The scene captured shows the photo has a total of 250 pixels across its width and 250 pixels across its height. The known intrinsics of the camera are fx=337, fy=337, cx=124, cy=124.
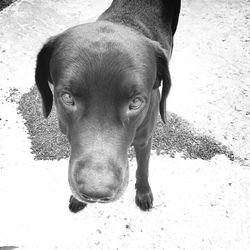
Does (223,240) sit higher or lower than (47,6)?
lower

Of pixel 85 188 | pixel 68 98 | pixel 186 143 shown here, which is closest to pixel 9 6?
pixel 186 143

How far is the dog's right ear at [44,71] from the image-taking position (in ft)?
7.92

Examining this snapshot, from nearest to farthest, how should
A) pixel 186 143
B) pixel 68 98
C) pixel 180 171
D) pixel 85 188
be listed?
pixel 85 188 < pixel 68 98 < pixel 180 171 < pixel 186 143

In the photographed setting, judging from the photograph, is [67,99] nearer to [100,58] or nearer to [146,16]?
[100,58]

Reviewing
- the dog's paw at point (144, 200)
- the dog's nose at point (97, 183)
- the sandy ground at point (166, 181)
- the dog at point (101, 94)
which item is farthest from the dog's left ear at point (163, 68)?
the sandy ground at point (166, 181)

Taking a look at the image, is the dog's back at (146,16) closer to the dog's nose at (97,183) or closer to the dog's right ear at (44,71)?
the dog's right ear at (44,71)

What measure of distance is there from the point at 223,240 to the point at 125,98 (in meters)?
1.93

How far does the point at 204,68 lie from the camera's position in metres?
4.93

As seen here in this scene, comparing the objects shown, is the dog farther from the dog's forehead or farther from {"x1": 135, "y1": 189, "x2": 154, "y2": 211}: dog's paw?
{"x1": 135, "y1": 189, "x2": 154, "y2": 211}: dog's paw

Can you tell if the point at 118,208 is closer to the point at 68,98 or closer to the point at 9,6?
the point at 68,98

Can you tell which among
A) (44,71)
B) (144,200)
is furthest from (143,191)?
(44,71)

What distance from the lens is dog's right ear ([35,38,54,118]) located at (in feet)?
7.92

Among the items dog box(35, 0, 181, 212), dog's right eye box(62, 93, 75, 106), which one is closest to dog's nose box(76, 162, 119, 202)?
dog box(35, 0, 181, 212)

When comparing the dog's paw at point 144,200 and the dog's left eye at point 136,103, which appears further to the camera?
the dog's paw at point 144,200
